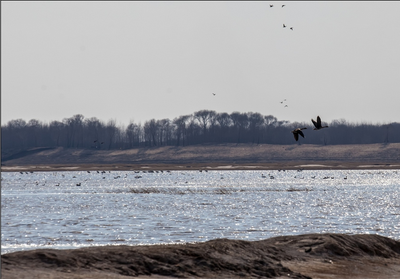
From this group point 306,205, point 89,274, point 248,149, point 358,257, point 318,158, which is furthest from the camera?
point 248,149

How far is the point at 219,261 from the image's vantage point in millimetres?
17047

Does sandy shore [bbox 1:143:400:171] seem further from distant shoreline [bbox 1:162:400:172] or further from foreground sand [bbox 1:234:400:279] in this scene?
foreground sand [bbox 1:234:400:279]

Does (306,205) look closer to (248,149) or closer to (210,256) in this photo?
(210,256)

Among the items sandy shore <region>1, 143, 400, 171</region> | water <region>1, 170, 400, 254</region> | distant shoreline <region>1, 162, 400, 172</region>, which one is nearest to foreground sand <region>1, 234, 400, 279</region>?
water <region>1, 170, 400, 254</region>

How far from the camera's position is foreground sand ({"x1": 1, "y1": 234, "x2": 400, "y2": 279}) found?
50.0 feet

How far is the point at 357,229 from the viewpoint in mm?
33781

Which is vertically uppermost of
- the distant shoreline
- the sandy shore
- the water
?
the sandy shore

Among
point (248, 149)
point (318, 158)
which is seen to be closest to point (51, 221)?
point (318, 158)

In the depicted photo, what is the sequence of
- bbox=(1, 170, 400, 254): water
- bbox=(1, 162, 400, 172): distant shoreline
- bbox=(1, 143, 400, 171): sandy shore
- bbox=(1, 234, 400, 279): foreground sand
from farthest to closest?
bbox=(1, 143, 400, 171): sandy shore → bbox=(1, 162, 400, 172): distant shoreline → bbox=(1, 170, 400, 254): water → bbox=(1, 234, 400, 279): foreground sand

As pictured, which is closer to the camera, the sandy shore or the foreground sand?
the foreground sand

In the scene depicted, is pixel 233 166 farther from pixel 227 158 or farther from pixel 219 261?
pixel 219 261

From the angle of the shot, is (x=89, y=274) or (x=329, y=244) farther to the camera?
(x=329, y=244)

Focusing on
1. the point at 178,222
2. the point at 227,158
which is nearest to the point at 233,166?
the point at 227,158

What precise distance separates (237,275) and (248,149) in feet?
573
